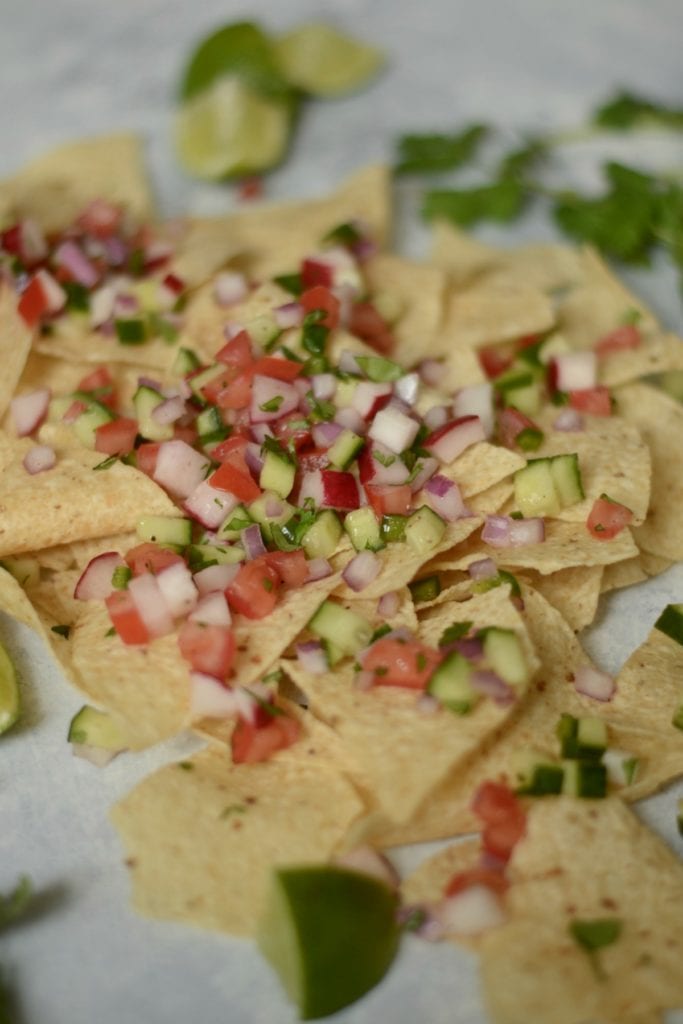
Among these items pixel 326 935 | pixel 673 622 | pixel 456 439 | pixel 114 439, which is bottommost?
pixel 673 622

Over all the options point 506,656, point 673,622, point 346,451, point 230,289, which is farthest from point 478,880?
point 230,289

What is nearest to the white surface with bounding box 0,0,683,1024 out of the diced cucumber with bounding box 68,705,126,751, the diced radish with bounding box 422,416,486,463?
the diced cucumber with bounding box 68,705,126,751

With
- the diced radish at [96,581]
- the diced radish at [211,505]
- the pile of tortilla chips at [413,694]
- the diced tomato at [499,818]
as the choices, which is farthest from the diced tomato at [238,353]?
the diced tomato at [499,818]

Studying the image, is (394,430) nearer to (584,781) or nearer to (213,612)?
(213,612)

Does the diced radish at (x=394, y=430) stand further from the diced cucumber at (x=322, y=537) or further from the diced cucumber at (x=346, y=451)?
the diced cucumber at (x=322, y=537)

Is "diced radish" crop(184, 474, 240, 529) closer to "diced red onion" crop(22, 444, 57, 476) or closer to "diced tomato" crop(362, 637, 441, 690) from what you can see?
"diced red onion" crop(22, 444, 57, 476)

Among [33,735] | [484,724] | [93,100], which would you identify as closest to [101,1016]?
[33,735]

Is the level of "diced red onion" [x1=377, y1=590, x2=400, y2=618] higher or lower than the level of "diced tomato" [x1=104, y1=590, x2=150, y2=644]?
lower
